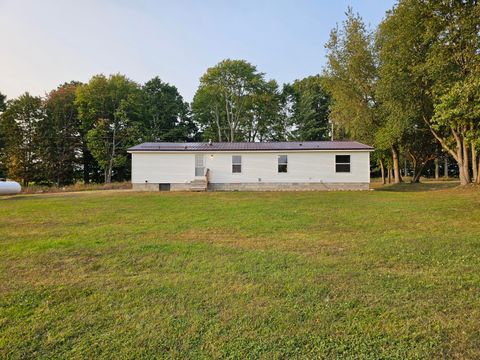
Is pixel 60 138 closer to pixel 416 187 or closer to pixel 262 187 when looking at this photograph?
pixel 262 187

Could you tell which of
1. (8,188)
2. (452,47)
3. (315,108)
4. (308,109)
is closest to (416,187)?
(452,47)

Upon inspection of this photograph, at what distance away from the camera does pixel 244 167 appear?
719 inches

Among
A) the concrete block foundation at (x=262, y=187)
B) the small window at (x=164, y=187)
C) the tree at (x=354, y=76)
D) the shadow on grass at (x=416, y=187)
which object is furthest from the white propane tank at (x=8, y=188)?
the tree at (x=354, y=76)

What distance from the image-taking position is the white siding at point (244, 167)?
58.8ft

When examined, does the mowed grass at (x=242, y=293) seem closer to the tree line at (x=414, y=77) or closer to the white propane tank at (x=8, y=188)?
the tree line at (x=414, y=77)

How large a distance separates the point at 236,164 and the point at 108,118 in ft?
70.7

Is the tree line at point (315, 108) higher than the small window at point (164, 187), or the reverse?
the tree line at point (315, 108)

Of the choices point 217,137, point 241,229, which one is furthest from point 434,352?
point 217,137

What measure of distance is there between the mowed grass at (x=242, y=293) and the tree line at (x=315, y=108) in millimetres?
9305

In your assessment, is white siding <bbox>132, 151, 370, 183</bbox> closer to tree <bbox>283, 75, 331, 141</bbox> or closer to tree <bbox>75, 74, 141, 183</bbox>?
tree <bbox>75, 74, 141, 183</bbox>

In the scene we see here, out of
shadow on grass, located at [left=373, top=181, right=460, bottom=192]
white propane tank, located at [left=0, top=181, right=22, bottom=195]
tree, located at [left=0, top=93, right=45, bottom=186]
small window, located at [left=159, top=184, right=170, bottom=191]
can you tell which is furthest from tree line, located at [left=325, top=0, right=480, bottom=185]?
tree, located at [left=0, top=93, right=45, bottom=186]

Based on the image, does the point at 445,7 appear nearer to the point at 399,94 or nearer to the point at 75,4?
the point at 399,94

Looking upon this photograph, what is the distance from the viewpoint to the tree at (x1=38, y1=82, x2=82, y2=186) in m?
30.5

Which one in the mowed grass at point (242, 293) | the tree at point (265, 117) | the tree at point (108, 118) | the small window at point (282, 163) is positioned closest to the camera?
the mowed grass at point (242, 293)
